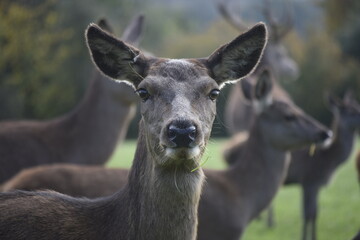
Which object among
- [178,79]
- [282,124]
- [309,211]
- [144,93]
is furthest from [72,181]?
[309,211]

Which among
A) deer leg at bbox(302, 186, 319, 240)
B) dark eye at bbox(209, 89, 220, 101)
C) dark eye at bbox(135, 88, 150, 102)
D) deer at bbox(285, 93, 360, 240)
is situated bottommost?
deer leg at bbox(302, 186, 319, 240)

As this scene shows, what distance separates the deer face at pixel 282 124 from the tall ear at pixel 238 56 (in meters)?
3.53

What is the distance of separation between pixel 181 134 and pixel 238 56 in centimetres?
114

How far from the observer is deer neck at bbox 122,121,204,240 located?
4133 millimetres

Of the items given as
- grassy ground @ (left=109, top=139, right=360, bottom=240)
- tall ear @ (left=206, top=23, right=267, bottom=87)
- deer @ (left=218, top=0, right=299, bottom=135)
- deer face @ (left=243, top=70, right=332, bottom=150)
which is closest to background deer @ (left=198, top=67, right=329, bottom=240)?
deer face @ (left=243, top=70, right=332, bottom=150)

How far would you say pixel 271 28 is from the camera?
17.8 meters

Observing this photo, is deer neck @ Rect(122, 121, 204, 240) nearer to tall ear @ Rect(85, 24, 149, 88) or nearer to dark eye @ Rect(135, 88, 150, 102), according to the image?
dark eye @ Rect(135, 88, 150, 102)

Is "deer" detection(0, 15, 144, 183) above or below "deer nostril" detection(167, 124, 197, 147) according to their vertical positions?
below

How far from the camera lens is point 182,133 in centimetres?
386

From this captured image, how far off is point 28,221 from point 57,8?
105 ft

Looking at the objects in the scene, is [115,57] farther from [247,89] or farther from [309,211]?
[309,211]

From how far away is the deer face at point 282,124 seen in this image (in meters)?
8.35

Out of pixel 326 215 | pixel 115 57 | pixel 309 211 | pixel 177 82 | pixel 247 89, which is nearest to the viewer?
pixel 177 82

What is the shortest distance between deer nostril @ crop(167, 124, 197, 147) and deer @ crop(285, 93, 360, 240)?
6151 millimetres
